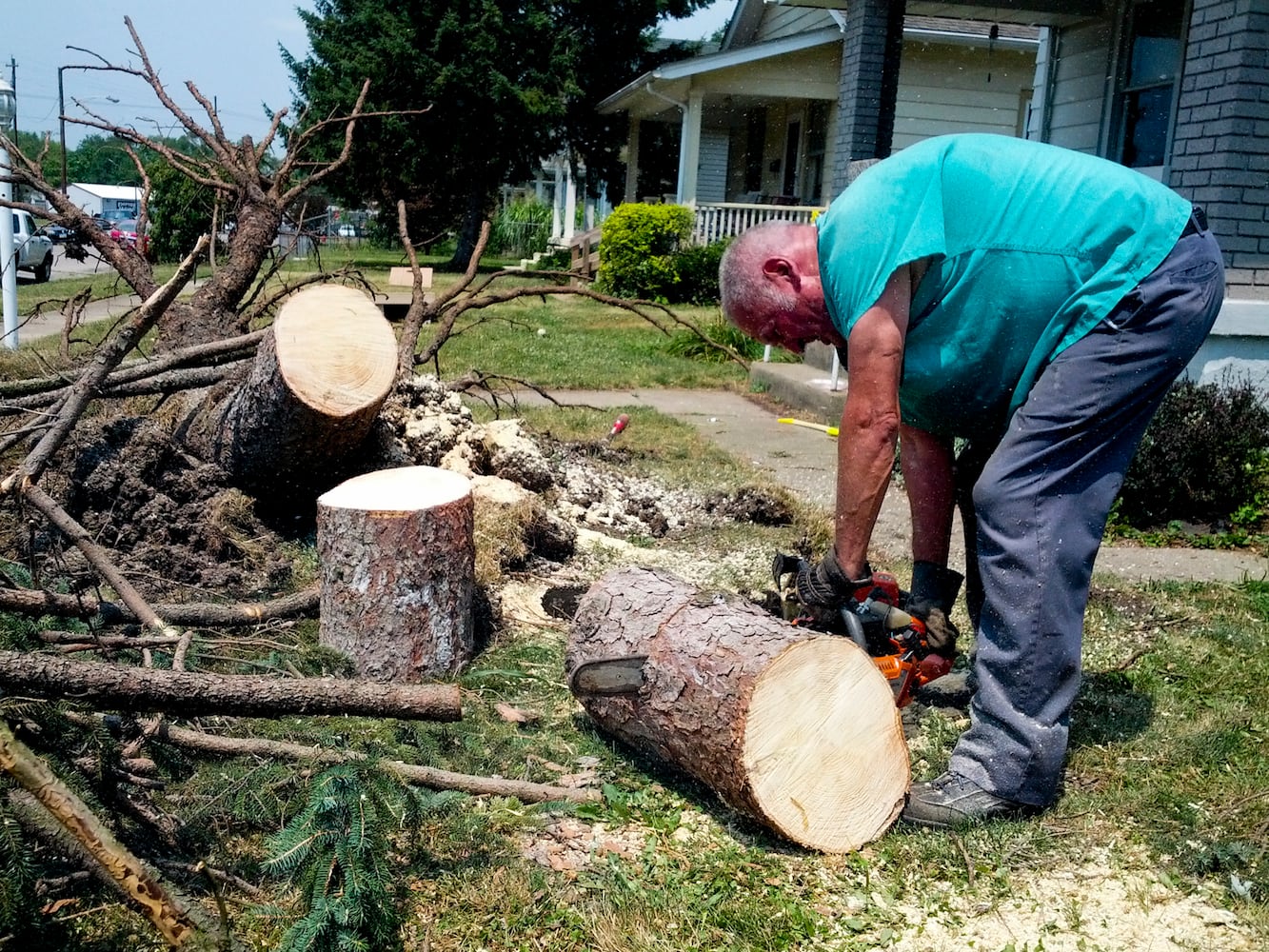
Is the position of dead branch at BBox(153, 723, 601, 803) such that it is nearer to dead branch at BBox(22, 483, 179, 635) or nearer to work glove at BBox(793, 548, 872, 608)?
dead branch at BBox(22, 483, 179, 635)

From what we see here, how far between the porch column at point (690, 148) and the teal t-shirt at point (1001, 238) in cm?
1664

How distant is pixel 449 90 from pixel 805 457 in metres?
21.5

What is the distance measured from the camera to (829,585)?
3053 mm

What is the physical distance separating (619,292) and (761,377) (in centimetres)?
814

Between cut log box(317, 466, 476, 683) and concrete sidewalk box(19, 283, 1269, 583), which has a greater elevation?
cut log box(317, 466, 476, 683)

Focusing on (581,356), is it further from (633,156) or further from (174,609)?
(633,156)

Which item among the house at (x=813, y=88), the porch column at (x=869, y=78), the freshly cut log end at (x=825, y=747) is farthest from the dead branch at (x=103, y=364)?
the house at (x=813, y=88)

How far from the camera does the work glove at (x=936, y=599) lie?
3436mm

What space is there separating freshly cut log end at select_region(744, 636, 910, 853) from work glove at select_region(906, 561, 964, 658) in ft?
2.07

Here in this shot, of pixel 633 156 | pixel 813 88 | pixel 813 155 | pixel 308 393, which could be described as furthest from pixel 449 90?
pixel 308 393

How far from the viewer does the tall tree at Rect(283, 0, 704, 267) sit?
26078 millimetres

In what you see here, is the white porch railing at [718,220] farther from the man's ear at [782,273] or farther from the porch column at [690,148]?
the man's ear at [782,273]

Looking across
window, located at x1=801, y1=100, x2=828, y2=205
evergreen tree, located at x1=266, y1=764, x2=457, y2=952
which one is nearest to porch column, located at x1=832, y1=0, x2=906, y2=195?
evergreen tree, located at x1=266, y1=764, x2=457, y2=952

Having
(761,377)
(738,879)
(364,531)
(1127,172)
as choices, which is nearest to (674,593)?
(738,879)
